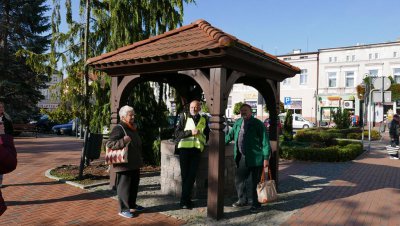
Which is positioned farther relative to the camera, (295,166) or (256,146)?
(295,166)

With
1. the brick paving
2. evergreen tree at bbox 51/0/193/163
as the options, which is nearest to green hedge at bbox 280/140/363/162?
the brick paving

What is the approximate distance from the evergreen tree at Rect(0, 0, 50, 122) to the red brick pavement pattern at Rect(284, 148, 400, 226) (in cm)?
1943

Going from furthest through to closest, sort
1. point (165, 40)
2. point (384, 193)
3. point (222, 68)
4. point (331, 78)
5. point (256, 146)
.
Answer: point (331, 78) → point (384, 193) → point (165, 40) → point (256, 146) → point (222, 68)

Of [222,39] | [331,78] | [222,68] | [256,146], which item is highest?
[331,78]

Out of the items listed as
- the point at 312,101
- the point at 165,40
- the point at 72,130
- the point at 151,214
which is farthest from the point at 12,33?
the point at 312,101

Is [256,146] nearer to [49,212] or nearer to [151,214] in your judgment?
[151,214]

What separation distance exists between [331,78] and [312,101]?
345 cm

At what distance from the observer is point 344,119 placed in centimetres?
2314

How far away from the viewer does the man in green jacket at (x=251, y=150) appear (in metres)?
5.53

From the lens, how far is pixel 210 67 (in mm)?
5133

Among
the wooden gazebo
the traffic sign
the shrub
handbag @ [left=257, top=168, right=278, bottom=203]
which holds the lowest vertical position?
handbag @ [left=257, top=168, right=278, bottom=203]

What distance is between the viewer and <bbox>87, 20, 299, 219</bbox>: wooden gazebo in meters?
5.04

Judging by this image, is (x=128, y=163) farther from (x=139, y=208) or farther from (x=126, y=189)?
(x=139, y=208)

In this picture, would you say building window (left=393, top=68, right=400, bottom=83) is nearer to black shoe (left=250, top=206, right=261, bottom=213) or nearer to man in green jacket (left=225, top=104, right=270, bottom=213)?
man in green jacket (left=225, top=104, right=270, bottom=213)
